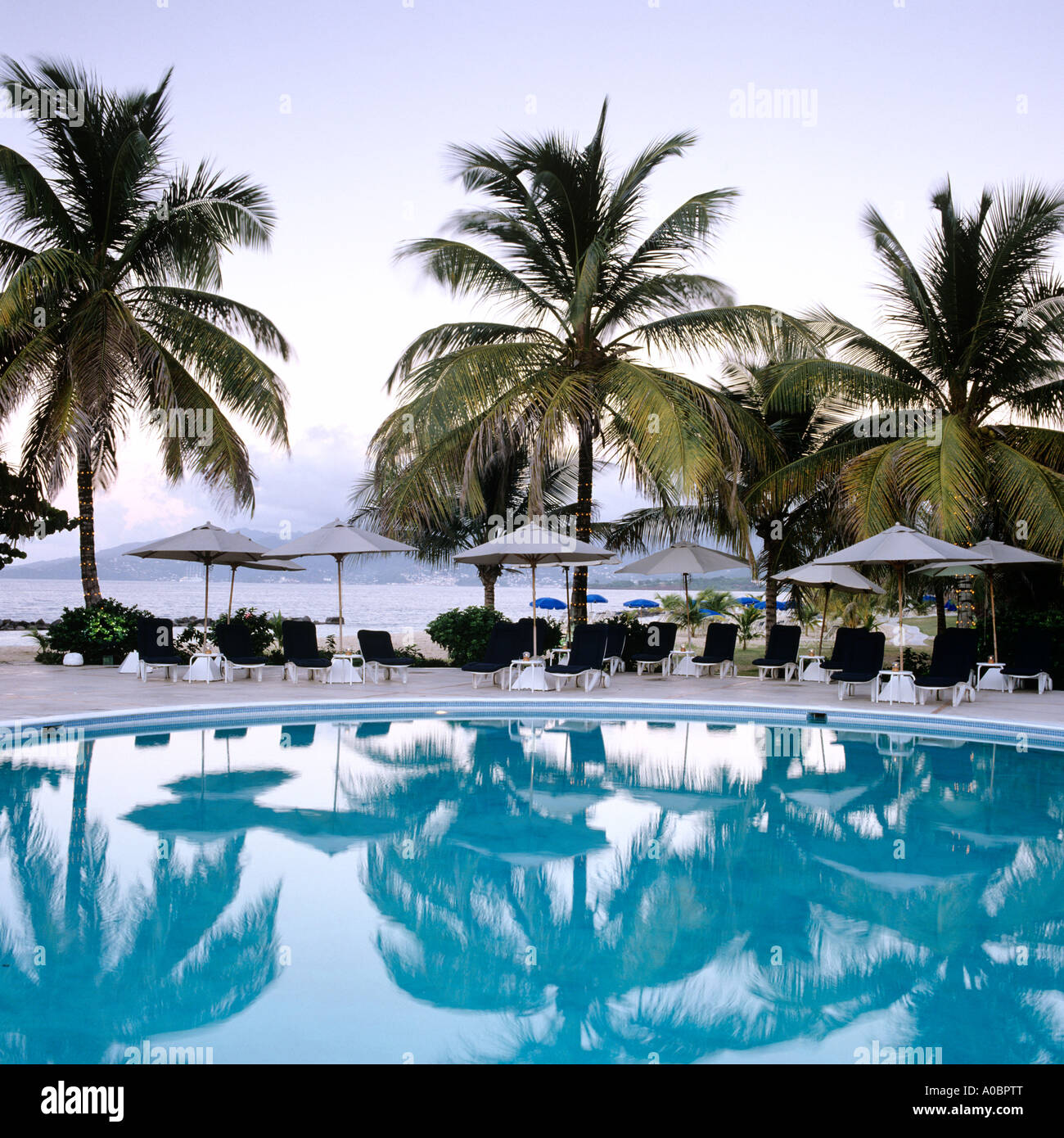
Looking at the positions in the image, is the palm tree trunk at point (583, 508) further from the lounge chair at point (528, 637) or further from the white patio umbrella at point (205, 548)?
the white patio umbrella at point (205, 548)

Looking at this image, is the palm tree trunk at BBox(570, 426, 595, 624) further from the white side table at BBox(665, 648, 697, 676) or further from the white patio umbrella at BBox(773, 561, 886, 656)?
the white patio umbrella at BBox(773, 561, 886, 656)

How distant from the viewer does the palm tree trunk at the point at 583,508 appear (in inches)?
602

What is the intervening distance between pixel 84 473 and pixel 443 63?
31.6 feet

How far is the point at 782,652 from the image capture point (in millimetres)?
16359

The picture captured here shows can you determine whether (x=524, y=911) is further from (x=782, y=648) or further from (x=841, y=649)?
(x=782, y=648)

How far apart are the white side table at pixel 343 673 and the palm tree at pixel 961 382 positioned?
8.11 meters

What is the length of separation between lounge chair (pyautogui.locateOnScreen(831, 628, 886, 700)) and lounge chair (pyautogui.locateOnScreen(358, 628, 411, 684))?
6.80m

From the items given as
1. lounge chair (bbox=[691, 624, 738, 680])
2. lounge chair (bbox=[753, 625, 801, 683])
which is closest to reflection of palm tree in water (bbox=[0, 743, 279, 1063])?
lounge chair (bbox=[691, 624, 738, 680])

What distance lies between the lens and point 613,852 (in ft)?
20.2

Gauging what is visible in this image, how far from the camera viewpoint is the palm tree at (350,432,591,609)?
15.4 metres

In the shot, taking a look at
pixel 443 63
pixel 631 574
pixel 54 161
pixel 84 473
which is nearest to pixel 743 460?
pixel 631 574

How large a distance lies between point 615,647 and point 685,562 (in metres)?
1.91

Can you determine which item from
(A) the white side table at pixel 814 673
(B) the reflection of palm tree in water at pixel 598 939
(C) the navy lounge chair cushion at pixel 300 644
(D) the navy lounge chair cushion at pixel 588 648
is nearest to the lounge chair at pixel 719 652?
(A) the white side table at pixel 814 673

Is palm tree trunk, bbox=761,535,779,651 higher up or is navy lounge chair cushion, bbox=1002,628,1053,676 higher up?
palm tree trunk, bbox=761,535,779,651
